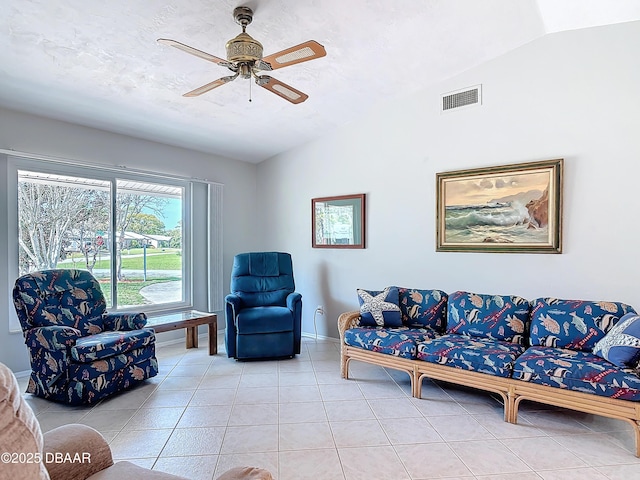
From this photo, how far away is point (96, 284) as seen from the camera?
11.7 feet

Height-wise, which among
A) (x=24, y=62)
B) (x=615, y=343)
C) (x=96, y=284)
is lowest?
(x=615, y=343)

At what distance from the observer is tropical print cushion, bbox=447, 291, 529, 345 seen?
3.16 metres

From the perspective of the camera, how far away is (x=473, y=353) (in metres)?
2.83

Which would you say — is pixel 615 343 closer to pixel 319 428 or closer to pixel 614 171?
pixel 614 171

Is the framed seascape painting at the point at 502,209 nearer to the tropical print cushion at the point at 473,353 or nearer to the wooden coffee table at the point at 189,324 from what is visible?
the tropical print cushion at the point at 473,353

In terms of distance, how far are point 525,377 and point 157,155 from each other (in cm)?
437

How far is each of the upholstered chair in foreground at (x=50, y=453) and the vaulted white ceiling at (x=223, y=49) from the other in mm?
2378

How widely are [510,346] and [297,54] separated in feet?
8.66

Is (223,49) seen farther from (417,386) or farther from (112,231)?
(417,386)

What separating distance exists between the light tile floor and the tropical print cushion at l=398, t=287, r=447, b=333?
0.53 meters

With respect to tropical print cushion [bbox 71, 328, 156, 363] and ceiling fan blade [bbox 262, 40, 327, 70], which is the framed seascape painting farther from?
tropical print cushion [bbox 71, 328, 156, 363]

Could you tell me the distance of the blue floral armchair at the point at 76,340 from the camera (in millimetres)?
2850

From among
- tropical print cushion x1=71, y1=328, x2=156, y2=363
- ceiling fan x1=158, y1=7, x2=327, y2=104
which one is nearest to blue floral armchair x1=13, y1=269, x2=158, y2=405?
tropical print cushion x1=71, y1=328, x2=156, y2=363

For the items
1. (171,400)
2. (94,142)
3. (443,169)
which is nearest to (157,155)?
(94,142)
